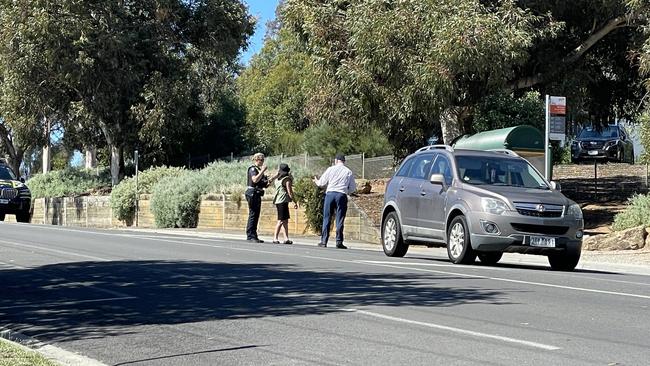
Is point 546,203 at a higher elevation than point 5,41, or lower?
lower

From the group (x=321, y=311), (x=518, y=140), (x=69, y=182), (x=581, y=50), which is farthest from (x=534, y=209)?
(x=69, y=182)

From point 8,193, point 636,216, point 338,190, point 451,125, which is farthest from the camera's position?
point 8,193

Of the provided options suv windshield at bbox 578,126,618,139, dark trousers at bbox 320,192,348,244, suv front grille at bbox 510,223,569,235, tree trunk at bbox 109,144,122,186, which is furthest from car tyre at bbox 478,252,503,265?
tree trunk at bbox 109,144,122,186

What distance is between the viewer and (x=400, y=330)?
356 inches

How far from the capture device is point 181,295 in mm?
11625

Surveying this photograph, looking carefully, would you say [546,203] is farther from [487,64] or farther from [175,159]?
[175,159]

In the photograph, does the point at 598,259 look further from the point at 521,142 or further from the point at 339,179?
the point at 339,179

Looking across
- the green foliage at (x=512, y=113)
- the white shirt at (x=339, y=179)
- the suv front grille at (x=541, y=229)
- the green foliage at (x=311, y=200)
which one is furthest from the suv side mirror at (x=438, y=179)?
the green foliage at (x=512, y=113)

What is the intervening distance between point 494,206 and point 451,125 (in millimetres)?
12011

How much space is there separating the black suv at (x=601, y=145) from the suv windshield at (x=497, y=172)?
24.5 meters

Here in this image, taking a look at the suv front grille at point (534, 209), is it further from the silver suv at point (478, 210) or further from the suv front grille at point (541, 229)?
the suv front grille at point (541, 229)

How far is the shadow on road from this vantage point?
10.0m

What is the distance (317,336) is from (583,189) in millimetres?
23376

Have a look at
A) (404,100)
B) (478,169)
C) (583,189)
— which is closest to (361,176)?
(583,189)
